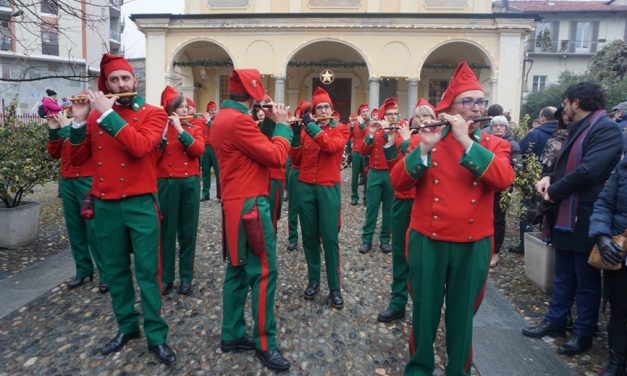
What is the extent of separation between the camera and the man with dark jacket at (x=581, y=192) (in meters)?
3.54

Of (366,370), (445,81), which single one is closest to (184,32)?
(445,81)

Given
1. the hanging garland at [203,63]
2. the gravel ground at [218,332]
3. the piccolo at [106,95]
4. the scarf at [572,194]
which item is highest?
the hanging garland at [203,63]

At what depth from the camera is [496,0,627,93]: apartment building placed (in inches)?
1458

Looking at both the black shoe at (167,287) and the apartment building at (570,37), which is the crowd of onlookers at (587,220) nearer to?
the black shoe at (167,287)

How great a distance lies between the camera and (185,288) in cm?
473

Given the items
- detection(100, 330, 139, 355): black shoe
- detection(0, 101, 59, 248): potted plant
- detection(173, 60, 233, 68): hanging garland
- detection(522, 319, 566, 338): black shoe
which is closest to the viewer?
detection(100, 330, 139, 355): black shoe

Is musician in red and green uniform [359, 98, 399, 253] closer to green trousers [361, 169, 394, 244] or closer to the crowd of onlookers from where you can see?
green trousers [361, 169, 394, 244]

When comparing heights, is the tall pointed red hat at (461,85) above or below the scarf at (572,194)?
above

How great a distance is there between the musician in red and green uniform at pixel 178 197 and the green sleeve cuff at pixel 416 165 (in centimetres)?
287

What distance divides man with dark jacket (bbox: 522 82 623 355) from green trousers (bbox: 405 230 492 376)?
4.47ft

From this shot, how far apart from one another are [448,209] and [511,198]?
336 cm

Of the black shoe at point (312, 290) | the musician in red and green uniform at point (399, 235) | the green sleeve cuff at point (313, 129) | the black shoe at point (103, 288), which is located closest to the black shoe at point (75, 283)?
the black shoe at point (103, 288)

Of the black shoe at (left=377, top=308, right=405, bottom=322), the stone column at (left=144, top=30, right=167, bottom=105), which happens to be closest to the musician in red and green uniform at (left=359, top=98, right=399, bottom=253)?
the black shoe at (left=377, top=308, right=405, bottom=322)

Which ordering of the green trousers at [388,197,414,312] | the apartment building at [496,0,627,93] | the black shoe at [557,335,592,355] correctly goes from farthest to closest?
the apartment building at [496,0,627,93] < the green trousers at [388,197,414,312] < the black shoe at [557,335,592,355]
